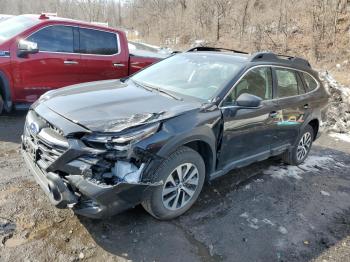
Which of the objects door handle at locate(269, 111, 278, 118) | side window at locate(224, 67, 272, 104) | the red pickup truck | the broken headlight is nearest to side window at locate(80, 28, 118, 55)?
the red pickup truck

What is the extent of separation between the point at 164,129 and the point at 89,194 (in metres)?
0.86

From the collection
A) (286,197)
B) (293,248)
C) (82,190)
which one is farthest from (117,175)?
(286,197)

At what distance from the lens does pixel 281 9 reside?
65.0ft

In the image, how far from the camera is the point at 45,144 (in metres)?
3.19

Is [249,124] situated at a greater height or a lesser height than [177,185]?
greater

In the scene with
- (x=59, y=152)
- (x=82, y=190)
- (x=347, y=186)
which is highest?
(x=59, y=152)

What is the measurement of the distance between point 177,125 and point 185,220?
3.45ft

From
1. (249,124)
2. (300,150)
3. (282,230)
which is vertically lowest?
(282,230)

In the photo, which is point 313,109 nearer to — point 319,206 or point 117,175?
point 319,206

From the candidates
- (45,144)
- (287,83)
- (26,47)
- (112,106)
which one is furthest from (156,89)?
(26,47)

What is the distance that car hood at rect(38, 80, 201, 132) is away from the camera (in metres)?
3.18

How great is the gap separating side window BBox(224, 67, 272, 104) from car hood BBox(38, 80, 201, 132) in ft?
1.81

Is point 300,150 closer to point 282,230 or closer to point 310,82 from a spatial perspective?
point 310,82

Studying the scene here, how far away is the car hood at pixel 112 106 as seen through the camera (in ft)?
10.4
